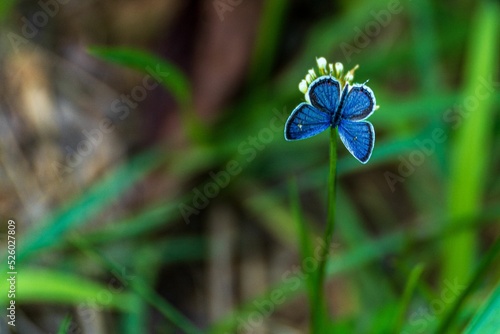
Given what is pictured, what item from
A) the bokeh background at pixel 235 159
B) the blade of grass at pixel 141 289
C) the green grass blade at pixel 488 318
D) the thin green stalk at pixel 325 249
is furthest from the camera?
the bokeh background at pixel 235 159

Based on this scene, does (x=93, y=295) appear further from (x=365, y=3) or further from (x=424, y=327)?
(x=365, y=3)

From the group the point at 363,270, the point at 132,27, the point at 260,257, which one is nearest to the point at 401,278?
the point at 363,270

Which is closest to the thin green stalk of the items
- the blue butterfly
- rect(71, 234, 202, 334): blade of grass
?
the blue butterfly

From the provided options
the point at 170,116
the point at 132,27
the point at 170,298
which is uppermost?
the point at 132,27

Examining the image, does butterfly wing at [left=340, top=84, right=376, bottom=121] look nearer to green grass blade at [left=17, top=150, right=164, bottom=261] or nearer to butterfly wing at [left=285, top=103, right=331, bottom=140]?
butterfly wing at [left=285, top=103, right=331, bottom=140]

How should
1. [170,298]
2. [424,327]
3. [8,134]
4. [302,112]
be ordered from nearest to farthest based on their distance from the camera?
[302,112] → [424,327] → [170,298] → [8,134]

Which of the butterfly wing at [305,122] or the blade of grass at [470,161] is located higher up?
the blade of grass at [470,161]

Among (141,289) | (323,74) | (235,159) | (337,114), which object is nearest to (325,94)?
(337,114)

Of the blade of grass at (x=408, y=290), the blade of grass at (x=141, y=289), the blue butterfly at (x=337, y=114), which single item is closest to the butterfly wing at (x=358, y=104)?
the blue butterfly at (x=337, y=114)

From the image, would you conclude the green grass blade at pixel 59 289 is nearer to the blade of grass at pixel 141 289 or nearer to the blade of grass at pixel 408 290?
the blade of grass at pixel 141 289
